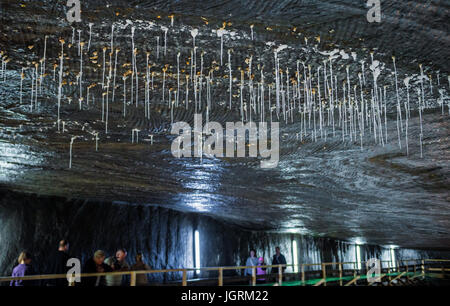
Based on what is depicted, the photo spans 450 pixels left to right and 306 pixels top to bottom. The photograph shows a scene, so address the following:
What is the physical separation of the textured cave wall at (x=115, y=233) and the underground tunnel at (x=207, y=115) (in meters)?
0.06

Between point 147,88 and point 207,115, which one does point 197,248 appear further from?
point 147,88

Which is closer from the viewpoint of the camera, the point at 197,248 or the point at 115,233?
the point at 115,233

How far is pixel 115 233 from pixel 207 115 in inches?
364

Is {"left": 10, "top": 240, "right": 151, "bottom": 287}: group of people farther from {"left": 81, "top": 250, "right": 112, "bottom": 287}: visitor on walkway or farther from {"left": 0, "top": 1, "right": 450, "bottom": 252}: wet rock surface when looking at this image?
{"left": 0, "top": 1, "right": 450, "bottom": 252}: wet rock surface

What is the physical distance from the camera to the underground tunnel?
5484 millimetres

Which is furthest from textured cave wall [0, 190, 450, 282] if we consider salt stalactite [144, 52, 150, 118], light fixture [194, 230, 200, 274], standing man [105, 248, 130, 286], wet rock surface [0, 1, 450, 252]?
salt stalactite [144, 52, 150, 118]

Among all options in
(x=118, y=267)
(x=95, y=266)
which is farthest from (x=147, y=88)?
(x=118, y=267)

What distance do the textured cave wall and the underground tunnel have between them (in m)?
0.06

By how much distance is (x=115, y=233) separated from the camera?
15836mm

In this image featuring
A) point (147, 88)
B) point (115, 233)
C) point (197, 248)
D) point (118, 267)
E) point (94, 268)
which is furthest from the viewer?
point (197, 248)

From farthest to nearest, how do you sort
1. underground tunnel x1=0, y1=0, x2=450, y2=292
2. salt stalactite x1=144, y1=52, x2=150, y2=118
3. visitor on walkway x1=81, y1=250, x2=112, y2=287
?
visitor on walkway x1=81, y1=250, x2=112, y2=287, salt stalactite x1=144, y1=52, x2=150, y2=118, underground tunnel x1=0, y1=0, x2=450, y2=292

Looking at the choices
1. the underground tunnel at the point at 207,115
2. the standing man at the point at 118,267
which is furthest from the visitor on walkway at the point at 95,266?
the underground tunnel at the point at 207,115

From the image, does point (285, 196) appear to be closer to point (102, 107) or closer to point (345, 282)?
point (345, 282)

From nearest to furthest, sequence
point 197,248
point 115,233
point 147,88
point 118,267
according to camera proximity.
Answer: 1. point 147,88
2. point 118,267
3. point 115,233
4. point 197,248
